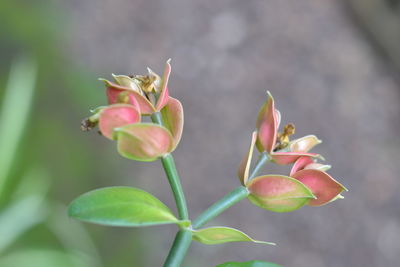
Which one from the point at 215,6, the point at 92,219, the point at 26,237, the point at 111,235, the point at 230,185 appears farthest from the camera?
the point at 215,6

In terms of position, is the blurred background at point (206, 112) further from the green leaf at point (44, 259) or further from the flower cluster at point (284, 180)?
the flower cluster at point (284, 180)

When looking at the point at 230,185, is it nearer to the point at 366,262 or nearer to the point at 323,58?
the point at 366,262

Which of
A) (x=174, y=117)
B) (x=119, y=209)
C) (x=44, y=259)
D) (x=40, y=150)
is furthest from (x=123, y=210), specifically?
(x=40, y=150)

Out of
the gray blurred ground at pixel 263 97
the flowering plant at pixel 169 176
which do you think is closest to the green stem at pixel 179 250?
the flowering plant at pixel 169 176

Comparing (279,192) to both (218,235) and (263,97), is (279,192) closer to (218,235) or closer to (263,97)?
(218,235)

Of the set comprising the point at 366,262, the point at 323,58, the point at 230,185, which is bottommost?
the point at 366,262

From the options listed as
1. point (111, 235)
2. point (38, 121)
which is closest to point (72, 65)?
point (38, 121)

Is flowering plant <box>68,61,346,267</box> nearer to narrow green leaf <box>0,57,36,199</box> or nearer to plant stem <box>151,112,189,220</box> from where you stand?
plant stem <box>151,112,189,220</box>

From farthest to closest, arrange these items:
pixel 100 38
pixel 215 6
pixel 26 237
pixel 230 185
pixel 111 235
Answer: pixel 215 6
pixel 100 38
pixel 230 185
pixel 111 235
pixel 26 237
